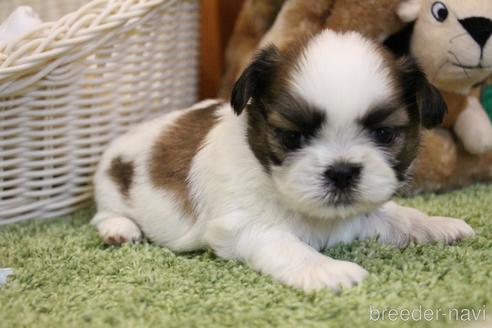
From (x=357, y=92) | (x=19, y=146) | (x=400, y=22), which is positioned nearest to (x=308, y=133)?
(x=357, y=92)

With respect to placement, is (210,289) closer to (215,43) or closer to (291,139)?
(291,139)

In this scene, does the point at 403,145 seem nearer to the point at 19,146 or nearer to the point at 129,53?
the point at 129,53

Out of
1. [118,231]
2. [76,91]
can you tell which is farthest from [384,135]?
[76,91]

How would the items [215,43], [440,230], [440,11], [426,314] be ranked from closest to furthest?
[426,314]
[440,230]
[440,11]
[215,43]

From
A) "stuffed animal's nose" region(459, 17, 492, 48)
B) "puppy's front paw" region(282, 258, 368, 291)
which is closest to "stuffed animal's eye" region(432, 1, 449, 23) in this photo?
"stuffed animal's nose" region(459, 17, 492, 48)

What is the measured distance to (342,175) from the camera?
2.14m

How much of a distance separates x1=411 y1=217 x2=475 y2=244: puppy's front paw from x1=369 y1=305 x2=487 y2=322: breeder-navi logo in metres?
→ 0.73

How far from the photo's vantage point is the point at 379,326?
1749mm

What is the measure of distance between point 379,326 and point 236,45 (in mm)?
2831

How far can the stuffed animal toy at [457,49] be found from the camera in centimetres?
306

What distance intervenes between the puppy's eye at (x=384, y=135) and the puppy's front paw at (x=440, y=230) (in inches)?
21.4

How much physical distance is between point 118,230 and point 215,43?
2600mm

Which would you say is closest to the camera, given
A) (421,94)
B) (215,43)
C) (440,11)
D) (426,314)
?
(426,314)

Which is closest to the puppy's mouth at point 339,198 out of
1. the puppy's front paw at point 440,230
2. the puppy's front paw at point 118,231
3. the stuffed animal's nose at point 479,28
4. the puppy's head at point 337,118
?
the puppy's head at point 337,118
